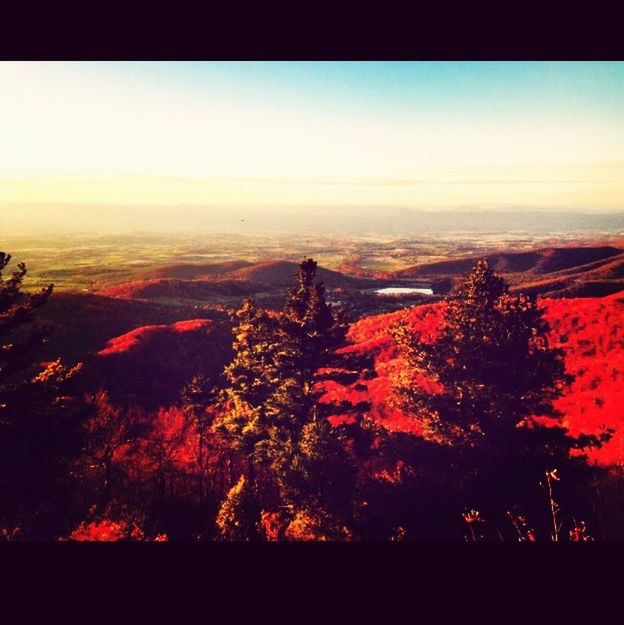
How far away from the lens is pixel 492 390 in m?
16.7

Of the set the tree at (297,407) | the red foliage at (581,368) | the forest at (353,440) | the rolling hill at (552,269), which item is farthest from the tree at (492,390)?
Answer: the rolling hill at (552,269)

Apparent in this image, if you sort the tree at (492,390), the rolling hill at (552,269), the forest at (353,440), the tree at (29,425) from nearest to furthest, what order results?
the tree at (29,425) → the forest at (353,440) → the tree at (492,390) → the rolling hill at (552,269)

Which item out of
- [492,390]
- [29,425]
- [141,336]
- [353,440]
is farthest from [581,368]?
[141,336]

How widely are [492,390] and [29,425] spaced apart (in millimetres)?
17094

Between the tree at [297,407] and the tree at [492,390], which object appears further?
the tree at [297,407]

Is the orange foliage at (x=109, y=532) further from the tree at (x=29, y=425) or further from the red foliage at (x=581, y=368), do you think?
the red foliage at (x=581, y=368)

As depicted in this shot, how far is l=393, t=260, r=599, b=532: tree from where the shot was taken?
15.5 metres

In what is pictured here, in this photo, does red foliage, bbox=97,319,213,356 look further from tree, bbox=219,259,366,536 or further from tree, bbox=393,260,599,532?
tree, bbox=393,260,599,532

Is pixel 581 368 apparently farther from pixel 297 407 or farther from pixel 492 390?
pixel 297 407

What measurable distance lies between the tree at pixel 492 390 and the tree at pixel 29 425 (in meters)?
13.3

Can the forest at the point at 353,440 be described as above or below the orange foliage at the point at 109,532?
above

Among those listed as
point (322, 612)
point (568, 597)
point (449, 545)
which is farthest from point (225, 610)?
point (568, 597)

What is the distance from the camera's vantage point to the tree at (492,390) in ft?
50.8
